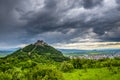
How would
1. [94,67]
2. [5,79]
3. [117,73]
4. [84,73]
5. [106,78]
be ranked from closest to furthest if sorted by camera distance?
1. [5,79]
2. [106,78]
3. [117,73]
4. [84,73]
5. [94,67]

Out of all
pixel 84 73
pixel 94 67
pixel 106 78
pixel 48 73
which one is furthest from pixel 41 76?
pixel 94 67

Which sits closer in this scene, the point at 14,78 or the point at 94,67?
the point at 14,78

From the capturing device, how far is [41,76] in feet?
263

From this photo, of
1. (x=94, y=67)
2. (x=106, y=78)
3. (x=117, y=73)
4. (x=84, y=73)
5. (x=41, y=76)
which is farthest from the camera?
(x=94, y=67)

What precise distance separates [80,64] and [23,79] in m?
57.4

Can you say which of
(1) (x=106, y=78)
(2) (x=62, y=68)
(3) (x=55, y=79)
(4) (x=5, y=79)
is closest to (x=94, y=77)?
(1) (x=106, y=78)

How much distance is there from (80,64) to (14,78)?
187 feet

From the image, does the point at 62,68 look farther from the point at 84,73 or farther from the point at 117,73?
the point at 117,73

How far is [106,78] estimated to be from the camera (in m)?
106

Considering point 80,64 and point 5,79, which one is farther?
point 80,64

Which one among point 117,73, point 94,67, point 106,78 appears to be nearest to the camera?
point 106,78

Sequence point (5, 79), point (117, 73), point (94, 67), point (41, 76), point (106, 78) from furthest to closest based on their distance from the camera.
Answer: point (94, 67)
point (117, 73)
point (106, 78)
point (5, 79)
point (41, 76)

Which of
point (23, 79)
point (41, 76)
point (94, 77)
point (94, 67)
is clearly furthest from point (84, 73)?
point (41, 76)

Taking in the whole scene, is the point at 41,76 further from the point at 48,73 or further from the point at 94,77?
the point at 94,77
